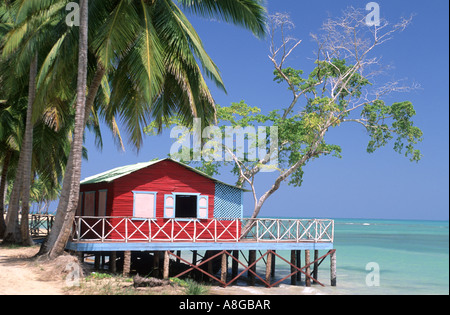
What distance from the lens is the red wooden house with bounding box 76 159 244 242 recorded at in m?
20.2

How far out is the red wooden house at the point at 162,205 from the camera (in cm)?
2017

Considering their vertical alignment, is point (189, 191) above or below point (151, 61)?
below

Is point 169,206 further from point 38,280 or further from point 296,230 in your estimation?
point 38,280

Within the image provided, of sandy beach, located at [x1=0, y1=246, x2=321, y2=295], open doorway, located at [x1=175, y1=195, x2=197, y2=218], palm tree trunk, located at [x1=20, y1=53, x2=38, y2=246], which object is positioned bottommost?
sandy beach, located at [x1=0, y1=246, x2=321, y2=295]

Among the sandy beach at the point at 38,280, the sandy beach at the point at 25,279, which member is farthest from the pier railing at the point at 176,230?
the sandy beach at the point at 25,279

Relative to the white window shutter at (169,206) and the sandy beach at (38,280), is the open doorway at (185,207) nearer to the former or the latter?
the white window shutter at (169,206)

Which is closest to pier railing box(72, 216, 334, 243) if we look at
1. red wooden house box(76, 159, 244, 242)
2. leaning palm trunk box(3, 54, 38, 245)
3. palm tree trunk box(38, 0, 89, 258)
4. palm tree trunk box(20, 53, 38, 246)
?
red wooden house box(76, 159, 244, 242)

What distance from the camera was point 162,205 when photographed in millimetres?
Result: 20938

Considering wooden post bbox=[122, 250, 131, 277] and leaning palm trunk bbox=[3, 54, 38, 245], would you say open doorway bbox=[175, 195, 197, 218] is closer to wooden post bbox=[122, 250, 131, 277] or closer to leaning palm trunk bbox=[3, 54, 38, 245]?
wooden post bbox=[122, 250, 131, 277]

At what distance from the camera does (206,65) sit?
18.5m

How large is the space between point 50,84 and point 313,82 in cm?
1640
